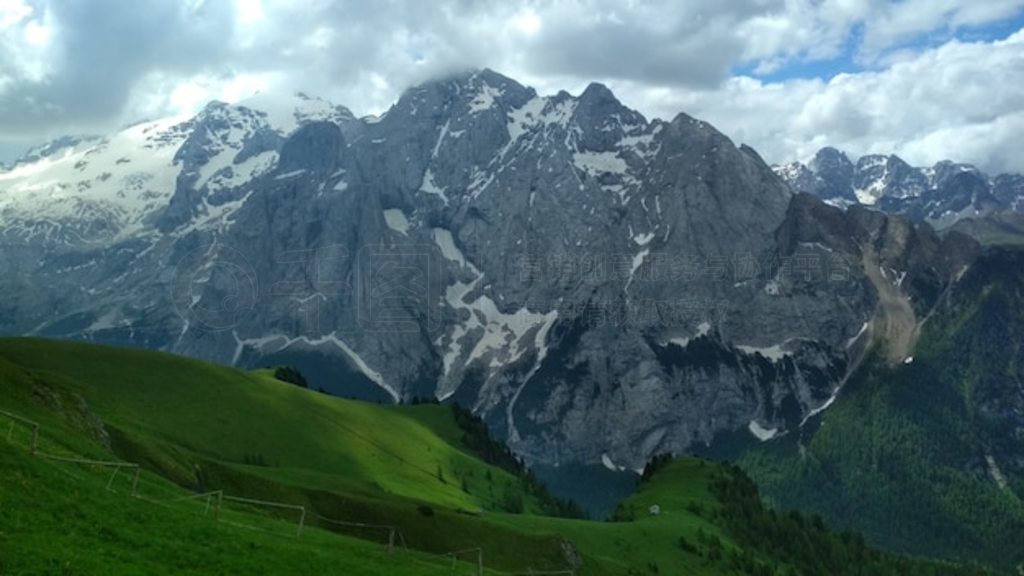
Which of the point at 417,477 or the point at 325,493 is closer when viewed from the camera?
the point at 325,493

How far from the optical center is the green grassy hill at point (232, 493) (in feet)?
151

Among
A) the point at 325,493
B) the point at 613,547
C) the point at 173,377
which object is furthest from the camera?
the point at 173,377

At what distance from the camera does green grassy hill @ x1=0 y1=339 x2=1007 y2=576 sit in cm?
4600

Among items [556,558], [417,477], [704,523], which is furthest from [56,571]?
[704,523]

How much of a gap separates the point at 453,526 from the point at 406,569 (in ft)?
145

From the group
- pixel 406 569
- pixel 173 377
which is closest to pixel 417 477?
pixel 173 377

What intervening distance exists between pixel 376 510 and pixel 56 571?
202 ft

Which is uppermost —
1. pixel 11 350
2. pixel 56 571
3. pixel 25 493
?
pixel 11 350

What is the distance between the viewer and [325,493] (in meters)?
98.2

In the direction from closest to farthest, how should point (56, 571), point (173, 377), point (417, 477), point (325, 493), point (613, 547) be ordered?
point (56, 571)
point (325, 493)
point (613, 547)
point (173, 377)
point (417, 477)

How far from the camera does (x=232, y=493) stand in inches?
3501

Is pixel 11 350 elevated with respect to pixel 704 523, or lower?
elevated

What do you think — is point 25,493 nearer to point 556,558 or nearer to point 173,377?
point 556,558

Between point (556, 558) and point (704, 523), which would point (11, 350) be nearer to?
point (556, 558)
